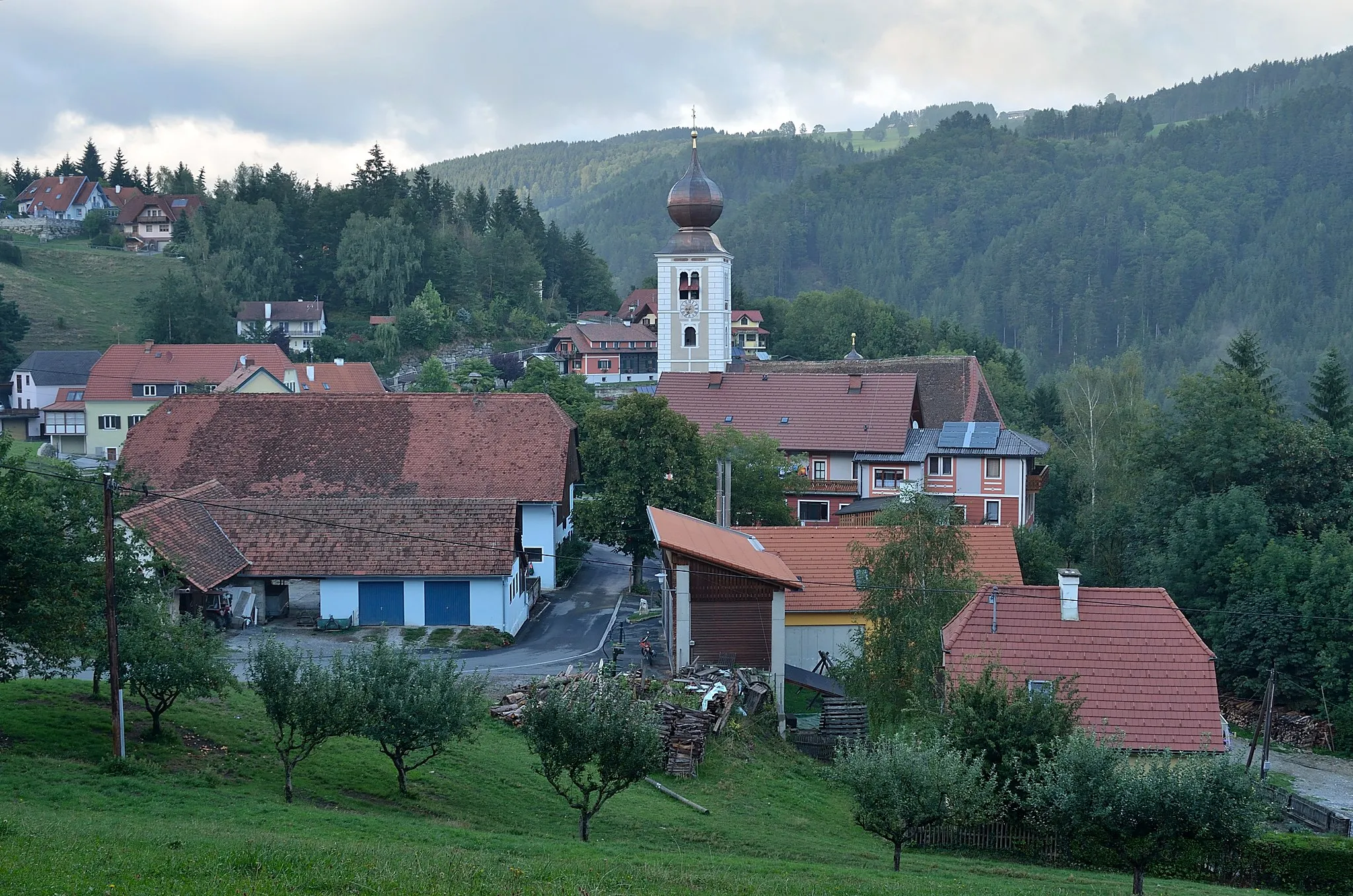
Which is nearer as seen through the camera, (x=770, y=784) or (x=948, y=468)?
(x=770, y=784)

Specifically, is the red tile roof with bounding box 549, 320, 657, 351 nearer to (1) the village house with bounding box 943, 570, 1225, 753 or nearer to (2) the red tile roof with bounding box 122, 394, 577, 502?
(2) the red tile roof with bounding box 122, 394, 577, 502

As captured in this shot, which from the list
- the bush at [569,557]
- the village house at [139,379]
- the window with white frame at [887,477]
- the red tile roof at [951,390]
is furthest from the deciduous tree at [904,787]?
the village house at [139,379]

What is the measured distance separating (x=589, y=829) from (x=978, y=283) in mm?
180428

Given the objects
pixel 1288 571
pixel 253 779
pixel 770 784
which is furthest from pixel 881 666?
pixel 1288 571

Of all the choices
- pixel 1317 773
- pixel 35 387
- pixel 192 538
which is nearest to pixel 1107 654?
pixel 1317 773

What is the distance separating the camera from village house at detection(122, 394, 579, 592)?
4272 centimetres

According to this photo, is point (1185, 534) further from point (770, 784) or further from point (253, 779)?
point (253, 779)

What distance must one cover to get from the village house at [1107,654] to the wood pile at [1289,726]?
36.7 feet

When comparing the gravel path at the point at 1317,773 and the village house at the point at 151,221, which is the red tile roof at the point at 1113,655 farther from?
the village house at the point at 151,221

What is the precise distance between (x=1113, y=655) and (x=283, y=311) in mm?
87355

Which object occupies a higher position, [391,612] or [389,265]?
[389,265]

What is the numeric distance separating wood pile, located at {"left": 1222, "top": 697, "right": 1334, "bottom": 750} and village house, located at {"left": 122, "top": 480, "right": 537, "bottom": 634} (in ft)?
70.5

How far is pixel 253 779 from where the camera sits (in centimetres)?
2027

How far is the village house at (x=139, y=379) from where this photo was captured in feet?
248
